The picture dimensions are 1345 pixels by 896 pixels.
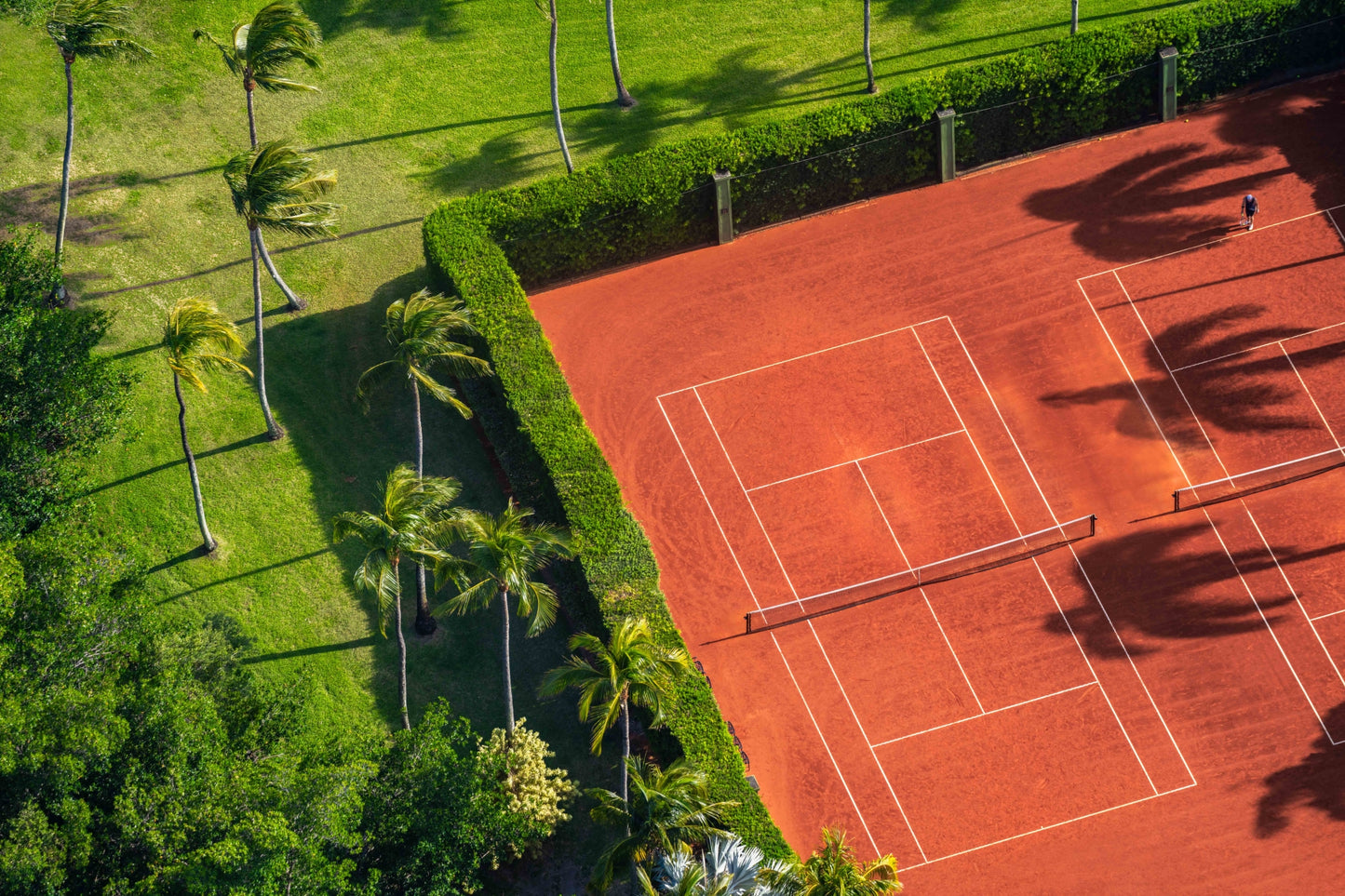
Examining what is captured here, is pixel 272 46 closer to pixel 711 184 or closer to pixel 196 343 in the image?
pixel 196 343

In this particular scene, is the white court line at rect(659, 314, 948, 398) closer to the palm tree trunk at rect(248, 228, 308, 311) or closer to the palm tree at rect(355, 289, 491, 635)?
the palm tree at rect(355, 289, 491, 635)

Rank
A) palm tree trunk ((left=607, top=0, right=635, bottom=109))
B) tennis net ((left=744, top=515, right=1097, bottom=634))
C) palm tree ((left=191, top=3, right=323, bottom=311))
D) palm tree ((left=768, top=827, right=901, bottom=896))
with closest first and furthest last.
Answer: palm tree ((left=768, top=827, right=901, bottom=896)) → tennis net ((left=744, top=515, right=1097, bottom=634)) → palm tree ((left=191, top=3, right=323, bottom=311)) → palm tree trunk ((left=607, top=0, right=635, bottom=109))

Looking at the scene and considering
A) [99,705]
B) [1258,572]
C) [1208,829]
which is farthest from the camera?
[1258,572]

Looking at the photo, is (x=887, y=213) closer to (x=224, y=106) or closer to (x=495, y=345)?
(x=495, y=345)

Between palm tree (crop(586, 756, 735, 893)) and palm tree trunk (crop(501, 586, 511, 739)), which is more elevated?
palm tree trunk (crop(501, 586, 511, 739))

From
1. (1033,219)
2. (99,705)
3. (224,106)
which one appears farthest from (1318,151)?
(99,705)

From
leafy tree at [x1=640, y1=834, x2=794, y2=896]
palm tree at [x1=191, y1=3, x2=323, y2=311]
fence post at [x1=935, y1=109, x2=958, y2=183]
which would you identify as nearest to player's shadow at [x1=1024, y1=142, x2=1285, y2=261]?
fence post at [x1=935, y1=109, x2=958, y2=183]

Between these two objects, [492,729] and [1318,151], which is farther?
[1318,151]

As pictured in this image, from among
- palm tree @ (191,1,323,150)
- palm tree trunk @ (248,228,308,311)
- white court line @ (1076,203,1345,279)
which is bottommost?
white court line @ (1076,203,1345,279)
